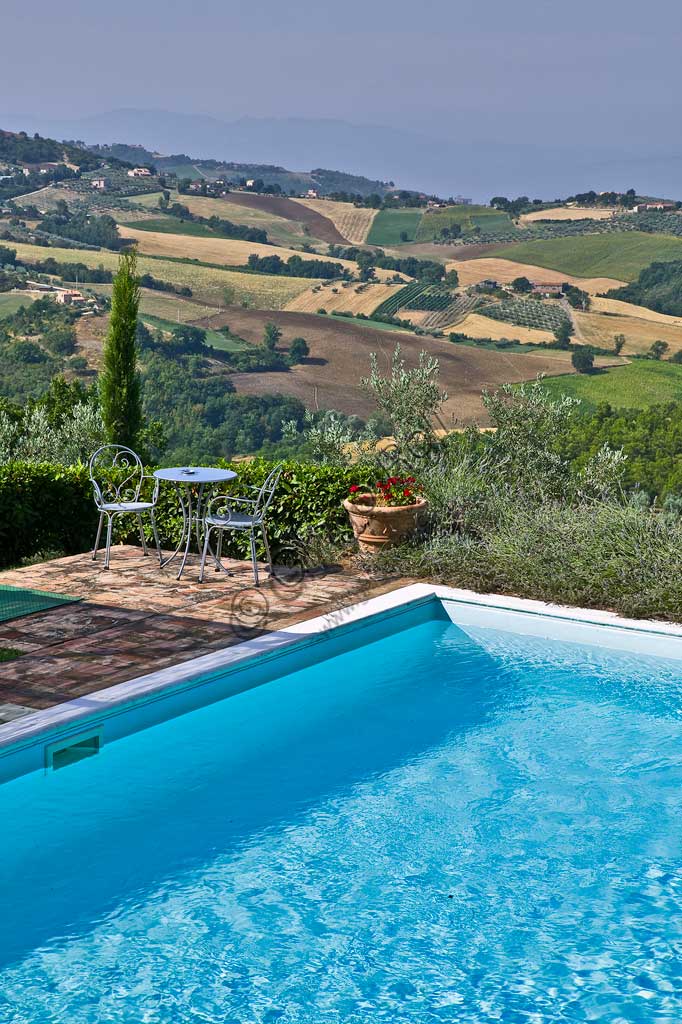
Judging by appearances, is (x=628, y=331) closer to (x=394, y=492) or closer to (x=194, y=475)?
(x=394, y=492)

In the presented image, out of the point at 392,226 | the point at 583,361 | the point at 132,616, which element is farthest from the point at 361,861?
the point at 392,226

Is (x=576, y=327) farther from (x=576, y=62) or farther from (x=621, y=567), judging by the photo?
(x=621, y=567)

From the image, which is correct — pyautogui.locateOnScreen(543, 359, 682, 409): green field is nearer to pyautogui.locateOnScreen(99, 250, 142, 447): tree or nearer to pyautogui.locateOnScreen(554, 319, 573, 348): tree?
pyautogui.locateOnScreen(554, 319, 573, 348): tree

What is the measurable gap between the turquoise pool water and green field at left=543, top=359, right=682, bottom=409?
20.9 metres

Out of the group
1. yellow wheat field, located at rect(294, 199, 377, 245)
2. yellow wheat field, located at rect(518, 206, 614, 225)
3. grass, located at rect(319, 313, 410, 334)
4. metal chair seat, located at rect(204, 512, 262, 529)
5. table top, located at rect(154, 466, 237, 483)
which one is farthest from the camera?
yellow wheat field, located at rect(294, 199, 377, 245)

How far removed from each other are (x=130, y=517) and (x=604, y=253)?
1268 inches

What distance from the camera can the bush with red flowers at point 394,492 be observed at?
24.4ft

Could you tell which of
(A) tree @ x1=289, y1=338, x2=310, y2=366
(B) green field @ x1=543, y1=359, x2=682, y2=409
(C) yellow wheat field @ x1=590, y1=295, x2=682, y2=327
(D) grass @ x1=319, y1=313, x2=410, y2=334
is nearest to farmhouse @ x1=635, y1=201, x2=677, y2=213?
(C) yellow wheat field @ x1=590, y1=295, x2=682, y2=327

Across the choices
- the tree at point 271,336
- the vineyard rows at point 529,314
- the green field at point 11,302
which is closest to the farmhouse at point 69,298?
the green field at point 11,302

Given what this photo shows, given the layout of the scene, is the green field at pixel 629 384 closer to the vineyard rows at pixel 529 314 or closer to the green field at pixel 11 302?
the vineyard rows at pixel 529 314

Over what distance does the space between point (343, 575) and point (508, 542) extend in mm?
1154

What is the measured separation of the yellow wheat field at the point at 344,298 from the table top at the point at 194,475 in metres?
28.2

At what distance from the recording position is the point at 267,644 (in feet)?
18.1

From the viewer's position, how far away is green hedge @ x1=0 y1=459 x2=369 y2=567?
7.72m
